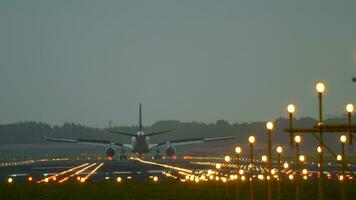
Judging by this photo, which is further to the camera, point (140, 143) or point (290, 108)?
point (140, 143)

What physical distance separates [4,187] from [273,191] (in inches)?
662

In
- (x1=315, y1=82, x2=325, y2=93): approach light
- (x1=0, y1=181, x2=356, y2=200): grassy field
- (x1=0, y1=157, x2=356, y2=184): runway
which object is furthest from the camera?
(x1=0, y1=157, x2=356, y2=184): runway

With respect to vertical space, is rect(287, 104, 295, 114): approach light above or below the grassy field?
above

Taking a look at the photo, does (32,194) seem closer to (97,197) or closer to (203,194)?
(97,197)

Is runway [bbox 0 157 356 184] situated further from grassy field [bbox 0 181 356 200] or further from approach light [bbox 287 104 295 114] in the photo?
approach light [bbox 287 104 295 114]

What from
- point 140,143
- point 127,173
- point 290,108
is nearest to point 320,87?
point 290,108

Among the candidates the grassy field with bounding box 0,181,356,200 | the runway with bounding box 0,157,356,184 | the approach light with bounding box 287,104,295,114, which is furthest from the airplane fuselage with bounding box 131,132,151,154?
the approach light with bounding box 287,104,295,114

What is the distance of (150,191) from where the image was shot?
46719 mm

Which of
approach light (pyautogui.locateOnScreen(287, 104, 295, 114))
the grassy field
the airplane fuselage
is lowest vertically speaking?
the grassy field

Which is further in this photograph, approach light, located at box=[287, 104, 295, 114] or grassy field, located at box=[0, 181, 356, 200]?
grassy field, located at box=[0, 181, 356, 200]

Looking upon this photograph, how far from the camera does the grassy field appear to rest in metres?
42.2

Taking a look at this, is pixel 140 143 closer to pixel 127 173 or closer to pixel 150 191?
pixel 127 173

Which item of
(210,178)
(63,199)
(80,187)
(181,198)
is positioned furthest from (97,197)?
(210,178)

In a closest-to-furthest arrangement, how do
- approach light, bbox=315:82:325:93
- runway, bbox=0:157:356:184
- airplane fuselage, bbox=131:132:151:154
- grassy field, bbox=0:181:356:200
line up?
approach light, bbox=315:82:325:93 < grassy field, bbox=0:181:356:200 < runway, bbox=0:157:356:184 < airplane fuselage, bbox=131:132:151:154
